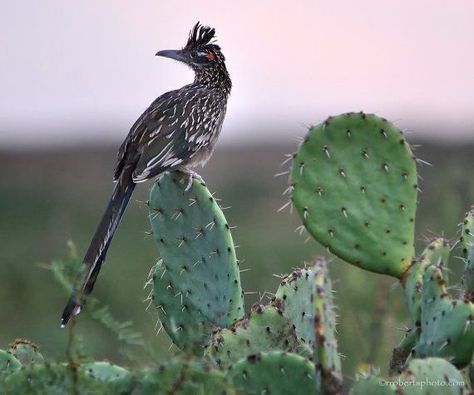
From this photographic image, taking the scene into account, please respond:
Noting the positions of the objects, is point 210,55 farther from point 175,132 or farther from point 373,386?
point 373,386

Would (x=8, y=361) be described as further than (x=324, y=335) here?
Yes

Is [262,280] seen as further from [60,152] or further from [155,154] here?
[60,152]

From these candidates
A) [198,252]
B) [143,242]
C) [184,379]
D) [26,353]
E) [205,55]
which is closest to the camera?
[184,379]

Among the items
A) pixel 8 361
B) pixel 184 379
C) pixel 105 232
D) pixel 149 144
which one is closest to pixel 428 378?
pixel 184 379

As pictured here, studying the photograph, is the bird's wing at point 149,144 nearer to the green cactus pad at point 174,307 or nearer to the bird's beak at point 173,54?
the bird's beak at point 173,54

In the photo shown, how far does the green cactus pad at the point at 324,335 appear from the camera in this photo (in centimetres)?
441

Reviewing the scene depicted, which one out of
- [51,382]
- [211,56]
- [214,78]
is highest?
[211,56]

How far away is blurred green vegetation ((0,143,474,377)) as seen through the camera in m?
8.88

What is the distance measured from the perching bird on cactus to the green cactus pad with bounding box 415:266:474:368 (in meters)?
1.96

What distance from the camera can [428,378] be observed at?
4488 millimetres

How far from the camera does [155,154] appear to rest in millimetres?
7512

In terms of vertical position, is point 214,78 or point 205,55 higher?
point 205,55

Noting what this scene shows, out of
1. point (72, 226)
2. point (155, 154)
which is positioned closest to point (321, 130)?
point (155, 154)

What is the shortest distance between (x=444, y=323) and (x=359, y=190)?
0.88 m
